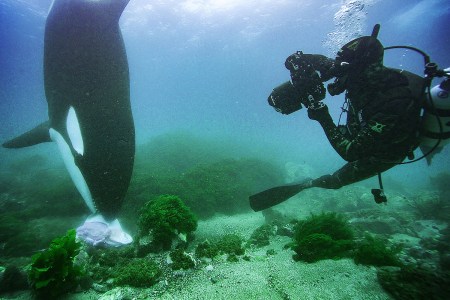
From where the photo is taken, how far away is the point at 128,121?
166 inches

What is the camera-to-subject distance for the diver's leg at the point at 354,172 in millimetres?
4098

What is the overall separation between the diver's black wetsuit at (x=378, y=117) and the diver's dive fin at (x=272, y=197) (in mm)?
1593

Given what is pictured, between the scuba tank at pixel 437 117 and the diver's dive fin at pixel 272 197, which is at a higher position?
the scuba tank at pixel 437 117

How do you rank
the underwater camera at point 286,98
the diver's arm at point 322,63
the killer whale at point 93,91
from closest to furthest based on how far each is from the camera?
the killer whale at point 93,91, the diver's arm at point 322,63, the underwater camera at point 286,98

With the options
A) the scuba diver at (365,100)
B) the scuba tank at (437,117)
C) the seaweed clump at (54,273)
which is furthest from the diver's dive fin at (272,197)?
the seaweed clump at (54,273)

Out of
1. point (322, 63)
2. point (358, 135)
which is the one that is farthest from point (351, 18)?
point (358, 135)

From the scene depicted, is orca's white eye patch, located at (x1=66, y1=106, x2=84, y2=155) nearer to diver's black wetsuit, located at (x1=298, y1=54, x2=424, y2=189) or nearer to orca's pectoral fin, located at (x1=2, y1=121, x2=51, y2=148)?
orca's pectoral fin, located at (x1=2, y1=121, x2=51, y2=148)

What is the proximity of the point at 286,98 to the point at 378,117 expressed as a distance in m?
1.39

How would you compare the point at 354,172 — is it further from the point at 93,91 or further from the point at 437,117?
the point at 93,91

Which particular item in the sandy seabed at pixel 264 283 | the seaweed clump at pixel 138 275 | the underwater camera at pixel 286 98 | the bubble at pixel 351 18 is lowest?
the sandy seabed at pixel 264 283

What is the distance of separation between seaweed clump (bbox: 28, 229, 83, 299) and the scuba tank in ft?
18.3

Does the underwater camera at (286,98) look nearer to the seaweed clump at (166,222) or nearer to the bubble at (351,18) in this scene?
the seaweed clump at (166,222)

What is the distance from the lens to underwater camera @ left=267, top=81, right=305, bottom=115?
416 centimetres

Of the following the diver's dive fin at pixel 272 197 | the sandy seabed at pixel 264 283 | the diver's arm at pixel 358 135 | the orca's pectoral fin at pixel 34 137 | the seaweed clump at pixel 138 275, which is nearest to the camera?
the sandy seabed at pixel 264 283
